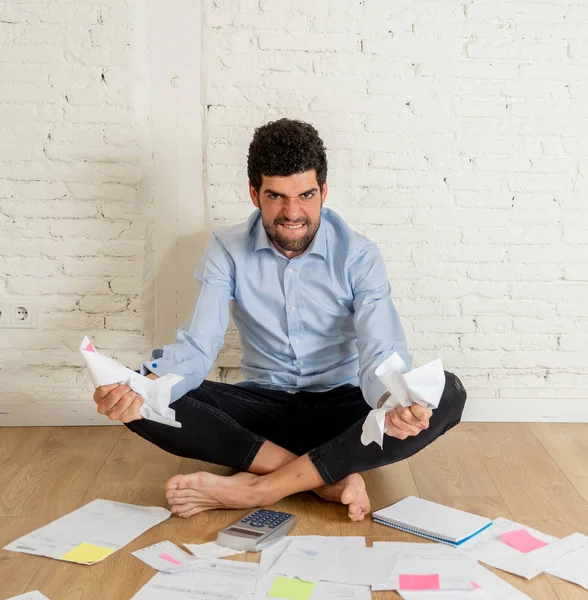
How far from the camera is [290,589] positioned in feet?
5.78

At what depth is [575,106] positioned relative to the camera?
2723 millimetres

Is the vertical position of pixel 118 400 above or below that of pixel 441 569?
above

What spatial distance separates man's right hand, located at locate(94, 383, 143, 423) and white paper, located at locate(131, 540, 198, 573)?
0.31 meters

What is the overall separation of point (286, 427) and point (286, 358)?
0.20 m

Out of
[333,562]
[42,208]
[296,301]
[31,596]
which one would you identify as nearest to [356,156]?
[296,301]

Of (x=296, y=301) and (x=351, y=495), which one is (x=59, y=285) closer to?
(x=296, y=301)

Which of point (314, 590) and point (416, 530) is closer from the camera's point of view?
point (314, 590)

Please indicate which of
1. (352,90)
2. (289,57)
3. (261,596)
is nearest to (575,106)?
(352,90)

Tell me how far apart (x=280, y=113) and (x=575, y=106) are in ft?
3.17

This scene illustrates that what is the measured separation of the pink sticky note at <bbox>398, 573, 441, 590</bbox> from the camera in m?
1.77

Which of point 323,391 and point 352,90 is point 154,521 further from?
point 352,90

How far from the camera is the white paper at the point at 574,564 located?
5.96 ft

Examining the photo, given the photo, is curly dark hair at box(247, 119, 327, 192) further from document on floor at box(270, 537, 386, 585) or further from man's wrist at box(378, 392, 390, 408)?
document on floor at box(270, 537, 386, 585)

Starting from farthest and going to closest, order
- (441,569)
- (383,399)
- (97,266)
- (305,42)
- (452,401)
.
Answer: (97,266), (305,42), (452,401), (383,399), (441,569)
